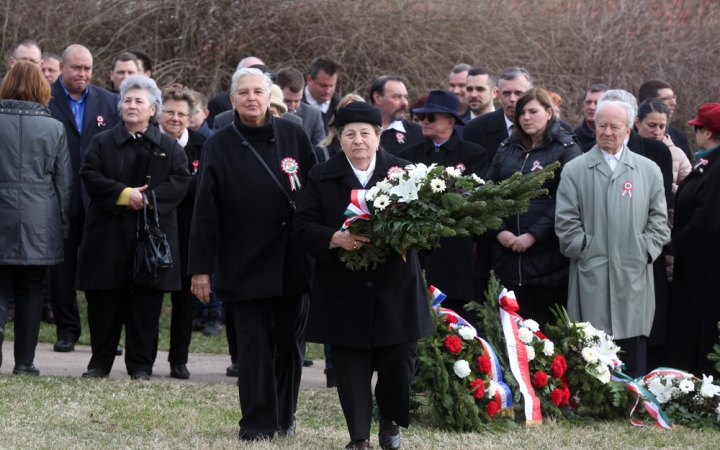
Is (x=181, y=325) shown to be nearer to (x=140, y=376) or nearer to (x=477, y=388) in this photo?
(x=140, y=376)

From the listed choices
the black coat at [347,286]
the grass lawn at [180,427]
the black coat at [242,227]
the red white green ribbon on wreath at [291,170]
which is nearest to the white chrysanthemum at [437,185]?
the black coat at [347,286]

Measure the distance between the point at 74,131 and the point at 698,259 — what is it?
17.8ft

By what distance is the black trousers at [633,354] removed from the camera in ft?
25.3

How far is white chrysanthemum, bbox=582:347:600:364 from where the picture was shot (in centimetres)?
705

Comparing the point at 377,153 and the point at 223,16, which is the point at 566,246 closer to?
the point at 377,153

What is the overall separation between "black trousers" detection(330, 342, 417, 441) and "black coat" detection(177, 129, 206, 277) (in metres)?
2.98

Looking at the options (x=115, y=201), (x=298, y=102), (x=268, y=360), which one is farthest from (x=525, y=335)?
(x=298, y=102)

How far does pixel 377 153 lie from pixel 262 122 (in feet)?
2.38

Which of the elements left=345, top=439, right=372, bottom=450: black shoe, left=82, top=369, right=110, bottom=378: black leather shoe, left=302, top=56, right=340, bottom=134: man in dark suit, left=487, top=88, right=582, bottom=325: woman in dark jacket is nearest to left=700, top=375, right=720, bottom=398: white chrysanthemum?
left=487, top=88, right=582, bottom=325: woman in dark jacket

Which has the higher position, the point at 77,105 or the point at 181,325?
the point at 77,105

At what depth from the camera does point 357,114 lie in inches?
224

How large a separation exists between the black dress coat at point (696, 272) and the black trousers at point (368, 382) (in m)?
3.14

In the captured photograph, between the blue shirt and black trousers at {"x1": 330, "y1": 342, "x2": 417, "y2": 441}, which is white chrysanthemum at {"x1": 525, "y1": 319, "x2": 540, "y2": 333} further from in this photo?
the blue shirt

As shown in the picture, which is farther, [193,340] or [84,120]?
[193,340]
